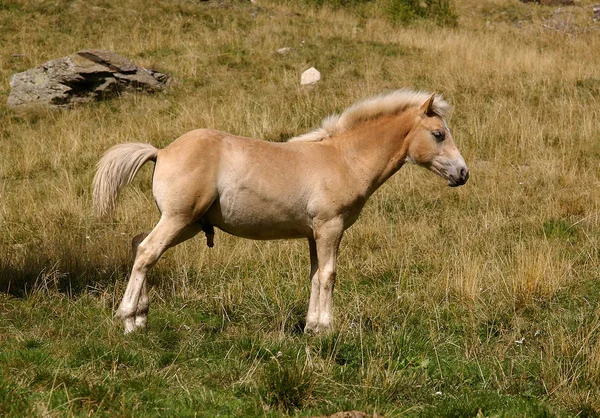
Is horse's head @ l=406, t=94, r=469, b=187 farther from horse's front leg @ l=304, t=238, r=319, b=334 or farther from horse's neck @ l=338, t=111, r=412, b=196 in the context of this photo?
horse's front leg @ l=304, t=238, r=319, b=334

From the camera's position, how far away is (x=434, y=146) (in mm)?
7121

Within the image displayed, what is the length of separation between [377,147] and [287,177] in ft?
3.33

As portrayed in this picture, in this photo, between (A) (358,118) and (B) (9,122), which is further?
(B) (9,122)

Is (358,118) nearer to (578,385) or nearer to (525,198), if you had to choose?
(578,385)

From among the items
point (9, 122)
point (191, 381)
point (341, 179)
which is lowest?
point (9, 122)

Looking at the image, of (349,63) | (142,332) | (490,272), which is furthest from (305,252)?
(349,63)

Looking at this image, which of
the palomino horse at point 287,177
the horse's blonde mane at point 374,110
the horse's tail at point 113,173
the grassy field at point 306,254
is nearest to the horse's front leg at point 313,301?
the palomino horse at point 287,177

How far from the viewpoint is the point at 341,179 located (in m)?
6.84

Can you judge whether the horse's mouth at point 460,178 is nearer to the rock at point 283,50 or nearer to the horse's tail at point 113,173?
the horse's tail at point 113,173

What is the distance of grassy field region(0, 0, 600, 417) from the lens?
527 cm

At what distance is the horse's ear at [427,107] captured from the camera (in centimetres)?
702

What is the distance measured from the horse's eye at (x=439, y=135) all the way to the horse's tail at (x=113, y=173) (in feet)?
8.72

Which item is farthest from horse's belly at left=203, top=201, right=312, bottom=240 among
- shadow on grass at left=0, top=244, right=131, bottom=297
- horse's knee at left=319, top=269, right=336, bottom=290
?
shadow on grass at left=0, top=244, right=131, bottom=297

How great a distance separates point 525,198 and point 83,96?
8.59 meters
